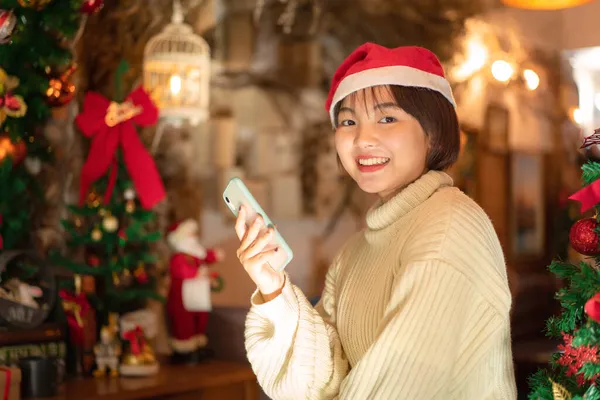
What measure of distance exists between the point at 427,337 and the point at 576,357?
0.80 feet

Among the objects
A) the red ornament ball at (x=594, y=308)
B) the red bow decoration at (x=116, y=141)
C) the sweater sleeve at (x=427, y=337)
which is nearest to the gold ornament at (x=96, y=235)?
the red bow decoration at (x=116, y=141)

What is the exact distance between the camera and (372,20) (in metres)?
4.77

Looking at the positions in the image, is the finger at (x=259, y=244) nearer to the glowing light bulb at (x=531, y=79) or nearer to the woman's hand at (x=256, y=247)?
the woman's hand at (x=256, y=247)

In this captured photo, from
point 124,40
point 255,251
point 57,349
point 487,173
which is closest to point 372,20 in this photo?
point 487,173

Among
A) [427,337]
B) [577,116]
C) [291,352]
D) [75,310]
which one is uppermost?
[577,116]

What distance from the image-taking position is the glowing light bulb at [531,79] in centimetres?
562

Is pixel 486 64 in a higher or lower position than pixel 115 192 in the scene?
higher

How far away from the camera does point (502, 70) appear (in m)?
5.43

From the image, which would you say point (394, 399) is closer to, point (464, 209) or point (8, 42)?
point (464, 209)

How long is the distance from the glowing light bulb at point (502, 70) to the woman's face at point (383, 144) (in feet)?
13.5

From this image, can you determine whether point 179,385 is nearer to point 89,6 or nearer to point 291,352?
point 291,352

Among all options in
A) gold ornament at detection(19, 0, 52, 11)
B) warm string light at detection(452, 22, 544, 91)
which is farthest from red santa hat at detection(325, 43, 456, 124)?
warm string light at detection(452, 22, 544, 91)

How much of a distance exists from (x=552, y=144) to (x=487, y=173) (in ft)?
3.02

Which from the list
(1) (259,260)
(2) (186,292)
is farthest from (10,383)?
(1) (259,260)
